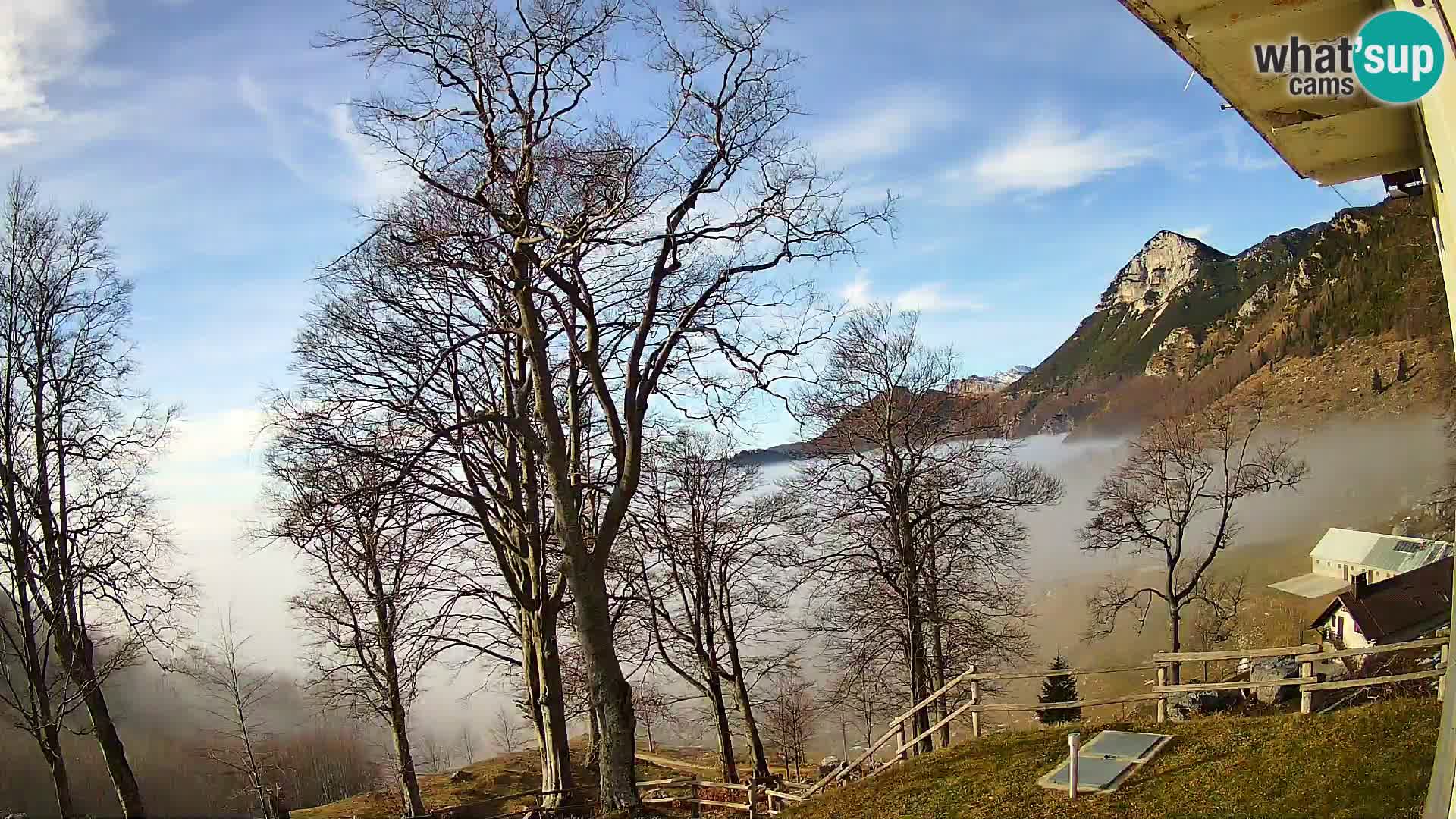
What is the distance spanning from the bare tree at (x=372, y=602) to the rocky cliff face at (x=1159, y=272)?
209 ft

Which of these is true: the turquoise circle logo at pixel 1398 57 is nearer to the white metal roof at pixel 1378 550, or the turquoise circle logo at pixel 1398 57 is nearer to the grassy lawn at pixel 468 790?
the grassy lawn at pixel 468 790

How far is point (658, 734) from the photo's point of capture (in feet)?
163

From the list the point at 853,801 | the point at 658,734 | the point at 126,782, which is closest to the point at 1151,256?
the point at 658,734

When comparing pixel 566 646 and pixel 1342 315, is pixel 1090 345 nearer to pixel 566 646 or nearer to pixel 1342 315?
pixel 1342 315

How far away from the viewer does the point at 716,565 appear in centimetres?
2209

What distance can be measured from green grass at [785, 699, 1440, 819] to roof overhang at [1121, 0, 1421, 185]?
570 centimetres

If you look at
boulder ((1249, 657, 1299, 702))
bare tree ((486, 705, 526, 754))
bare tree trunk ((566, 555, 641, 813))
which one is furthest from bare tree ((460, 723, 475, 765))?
boulder ((1249, 657, 1299, 702))

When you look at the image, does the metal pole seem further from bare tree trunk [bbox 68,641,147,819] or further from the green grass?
bare tree trunk [bbox 68,641,147,819]

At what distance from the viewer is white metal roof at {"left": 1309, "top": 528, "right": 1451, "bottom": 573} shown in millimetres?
32281

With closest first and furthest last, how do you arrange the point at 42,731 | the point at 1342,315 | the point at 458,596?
1. the point at 42,731
2. the point at 458,596
3. the point at 1342,315

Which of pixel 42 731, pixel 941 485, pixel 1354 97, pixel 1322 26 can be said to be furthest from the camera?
pixel 941 485

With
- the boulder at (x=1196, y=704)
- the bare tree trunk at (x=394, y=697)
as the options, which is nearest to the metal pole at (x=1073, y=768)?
the boulder at (x=1196, y=704)

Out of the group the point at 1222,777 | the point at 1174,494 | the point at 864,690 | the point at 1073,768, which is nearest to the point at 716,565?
the point at 864,690

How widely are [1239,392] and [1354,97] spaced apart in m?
52.6
